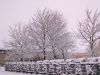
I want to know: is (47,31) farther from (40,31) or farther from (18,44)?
(18,44)

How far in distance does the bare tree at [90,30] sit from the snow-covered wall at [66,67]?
25.5 feet

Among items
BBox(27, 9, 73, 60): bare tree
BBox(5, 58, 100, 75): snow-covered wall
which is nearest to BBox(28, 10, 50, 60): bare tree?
BBox(27, 9, 73, 60): bare tree

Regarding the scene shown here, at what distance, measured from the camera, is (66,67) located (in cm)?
2264

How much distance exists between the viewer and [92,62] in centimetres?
1953

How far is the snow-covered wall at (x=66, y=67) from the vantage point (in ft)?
64.4

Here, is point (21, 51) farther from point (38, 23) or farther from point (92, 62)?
point (92, 62)

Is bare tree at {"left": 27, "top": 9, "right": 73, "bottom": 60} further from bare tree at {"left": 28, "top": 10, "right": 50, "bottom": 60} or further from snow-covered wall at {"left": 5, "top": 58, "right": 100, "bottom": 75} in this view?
snow-covered wall at {"left": 5, "top": 58, "right": 100, "bottom": 75}

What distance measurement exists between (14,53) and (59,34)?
1296cm

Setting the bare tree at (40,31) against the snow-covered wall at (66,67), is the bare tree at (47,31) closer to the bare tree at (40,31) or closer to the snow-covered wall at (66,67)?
the bare tree at (40,31)

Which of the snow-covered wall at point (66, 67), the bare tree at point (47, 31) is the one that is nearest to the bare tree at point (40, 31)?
the bare tree at point (47, 31)

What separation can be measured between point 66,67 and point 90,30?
10399 mm

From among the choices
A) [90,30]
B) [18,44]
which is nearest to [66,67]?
[90,30]

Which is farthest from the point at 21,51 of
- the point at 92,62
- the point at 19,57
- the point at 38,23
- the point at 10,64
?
the point at 92,62

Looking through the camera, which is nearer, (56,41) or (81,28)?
(81,28)
